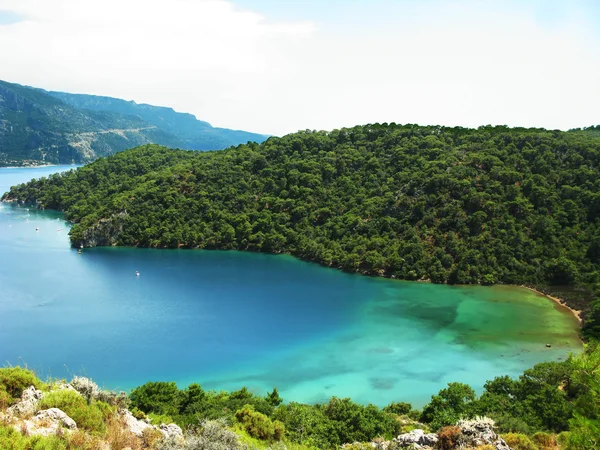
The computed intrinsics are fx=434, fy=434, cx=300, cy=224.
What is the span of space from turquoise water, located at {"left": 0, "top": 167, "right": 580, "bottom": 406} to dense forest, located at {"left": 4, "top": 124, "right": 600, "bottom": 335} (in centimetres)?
465

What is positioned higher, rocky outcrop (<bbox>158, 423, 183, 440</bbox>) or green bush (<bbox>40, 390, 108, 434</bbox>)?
green bush (<bbox>40, 390, 108, 434</bbox>)

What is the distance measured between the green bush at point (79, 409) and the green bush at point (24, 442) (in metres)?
1.63

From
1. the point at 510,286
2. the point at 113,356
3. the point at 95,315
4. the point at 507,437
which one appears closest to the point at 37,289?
the point at 95,315

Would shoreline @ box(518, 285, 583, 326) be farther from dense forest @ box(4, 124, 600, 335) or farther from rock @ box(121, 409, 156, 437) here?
rock @ box(121, 409, 156, 437)

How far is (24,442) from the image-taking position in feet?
28.3

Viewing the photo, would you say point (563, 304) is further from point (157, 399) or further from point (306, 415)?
point (157, 399)

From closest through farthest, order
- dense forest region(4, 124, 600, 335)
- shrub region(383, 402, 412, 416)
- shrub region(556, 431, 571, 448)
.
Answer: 1. shrub region(556, 431, 571, 448)
2. shrub region(383, 402, 412, 416)
3. dense forest region(4, 124, 600, 335)

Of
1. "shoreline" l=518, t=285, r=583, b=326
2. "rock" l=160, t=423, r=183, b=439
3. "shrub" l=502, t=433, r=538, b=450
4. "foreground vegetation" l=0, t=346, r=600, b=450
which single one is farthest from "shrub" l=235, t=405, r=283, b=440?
"shoreline" l=518, t=285, r=583, b=326

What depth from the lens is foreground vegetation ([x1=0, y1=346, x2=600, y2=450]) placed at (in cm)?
1016

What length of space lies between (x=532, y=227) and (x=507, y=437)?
143 feet

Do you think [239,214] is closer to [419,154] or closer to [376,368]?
[419,154]

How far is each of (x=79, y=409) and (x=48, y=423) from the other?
3.32ft

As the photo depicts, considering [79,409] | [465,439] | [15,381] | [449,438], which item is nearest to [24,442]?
[79,409]

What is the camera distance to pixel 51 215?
9281 centimetres
